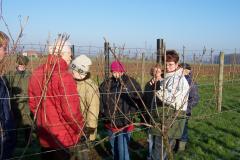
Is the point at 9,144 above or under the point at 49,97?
under

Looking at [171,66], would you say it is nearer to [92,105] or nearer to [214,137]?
[92,105]

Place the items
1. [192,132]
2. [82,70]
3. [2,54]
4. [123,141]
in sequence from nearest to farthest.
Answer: [2,54], [82,70], [123,141], [192,132]

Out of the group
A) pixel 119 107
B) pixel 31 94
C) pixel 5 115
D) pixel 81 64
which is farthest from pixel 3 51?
pixel 119 107

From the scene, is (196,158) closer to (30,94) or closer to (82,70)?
(82,70)

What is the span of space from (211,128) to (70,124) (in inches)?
177

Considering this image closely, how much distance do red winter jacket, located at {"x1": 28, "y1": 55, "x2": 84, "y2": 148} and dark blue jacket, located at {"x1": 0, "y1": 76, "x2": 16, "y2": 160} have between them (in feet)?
1.05

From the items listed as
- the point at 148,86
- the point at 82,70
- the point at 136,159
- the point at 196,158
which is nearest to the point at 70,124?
the point at 82,70

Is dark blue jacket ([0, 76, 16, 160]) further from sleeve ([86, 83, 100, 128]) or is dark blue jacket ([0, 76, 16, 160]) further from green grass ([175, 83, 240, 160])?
green grass ([175, 83, 240, 160])

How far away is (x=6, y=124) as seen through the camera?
2879mm

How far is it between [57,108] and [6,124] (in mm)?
518

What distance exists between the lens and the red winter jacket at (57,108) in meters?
3.20

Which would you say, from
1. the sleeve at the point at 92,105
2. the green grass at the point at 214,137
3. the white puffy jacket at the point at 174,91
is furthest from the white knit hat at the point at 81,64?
the green grass at the point at 214,137

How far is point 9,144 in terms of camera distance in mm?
2971

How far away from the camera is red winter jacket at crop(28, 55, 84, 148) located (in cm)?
320
